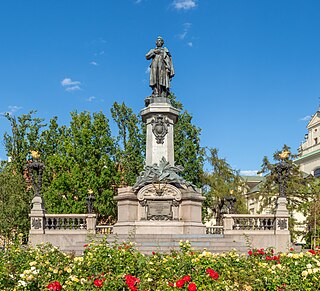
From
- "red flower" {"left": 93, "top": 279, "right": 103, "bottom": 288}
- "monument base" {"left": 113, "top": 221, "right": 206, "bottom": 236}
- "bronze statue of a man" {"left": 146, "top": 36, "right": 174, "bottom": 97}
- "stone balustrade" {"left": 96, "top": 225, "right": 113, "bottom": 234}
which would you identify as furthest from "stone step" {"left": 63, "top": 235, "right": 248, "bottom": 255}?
"red flower" {"left": 93, "top": 279, "right": 103, "bottom": 288}

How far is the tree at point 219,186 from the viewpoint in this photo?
38406mm

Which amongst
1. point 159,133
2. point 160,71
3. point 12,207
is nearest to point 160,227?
point 159,133

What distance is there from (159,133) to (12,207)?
14222mm

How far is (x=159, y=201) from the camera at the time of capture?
1956 centimetres

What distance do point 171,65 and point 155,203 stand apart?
746cm

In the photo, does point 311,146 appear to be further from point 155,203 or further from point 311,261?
point 311,261

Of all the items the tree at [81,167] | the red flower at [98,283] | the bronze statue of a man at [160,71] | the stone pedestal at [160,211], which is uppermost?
the bronze statue of a man at [160,71]

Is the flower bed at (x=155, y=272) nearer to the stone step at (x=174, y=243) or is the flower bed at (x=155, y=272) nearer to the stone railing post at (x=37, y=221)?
the stone step at (x=174, y=243)

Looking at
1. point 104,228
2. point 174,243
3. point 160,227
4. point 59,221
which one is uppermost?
point 59,221

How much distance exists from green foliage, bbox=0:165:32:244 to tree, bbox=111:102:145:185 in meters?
8.25

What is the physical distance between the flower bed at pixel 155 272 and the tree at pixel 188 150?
99.1ft

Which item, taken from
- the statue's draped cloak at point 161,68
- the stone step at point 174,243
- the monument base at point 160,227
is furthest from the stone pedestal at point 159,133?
the stone step at point 174,243

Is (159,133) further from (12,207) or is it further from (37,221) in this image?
(12,207)

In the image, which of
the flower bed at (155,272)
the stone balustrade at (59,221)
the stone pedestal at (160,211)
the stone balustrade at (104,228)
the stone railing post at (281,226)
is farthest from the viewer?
the stone balustrade at (104,228)
